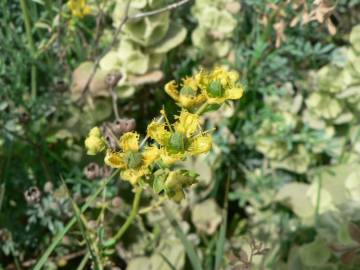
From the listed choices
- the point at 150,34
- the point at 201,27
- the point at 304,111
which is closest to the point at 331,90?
the point at 304,111

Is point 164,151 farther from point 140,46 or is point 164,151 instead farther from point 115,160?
point 140,46

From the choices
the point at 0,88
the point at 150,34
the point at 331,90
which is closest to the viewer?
the point at 0,88

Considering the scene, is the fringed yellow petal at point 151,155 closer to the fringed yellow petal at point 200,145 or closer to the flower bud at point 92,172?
the fringed yellow petal at point 200,145

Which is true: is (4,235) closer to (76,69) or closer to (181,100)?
(76,69)

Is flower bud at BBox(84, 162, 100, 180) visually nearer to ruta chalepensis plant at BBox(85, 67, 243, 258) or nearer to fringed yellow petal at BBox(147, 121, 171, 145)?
ruta chalepensis plant at BBox(85, 67, 243, 258)

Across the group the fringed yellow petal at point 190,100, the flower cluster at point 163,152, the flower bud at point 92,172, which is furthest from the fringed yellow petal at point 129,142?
the flower bud at point 92,172

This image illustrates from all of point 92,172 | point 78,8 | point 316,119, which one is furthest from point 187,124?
point 316,119
